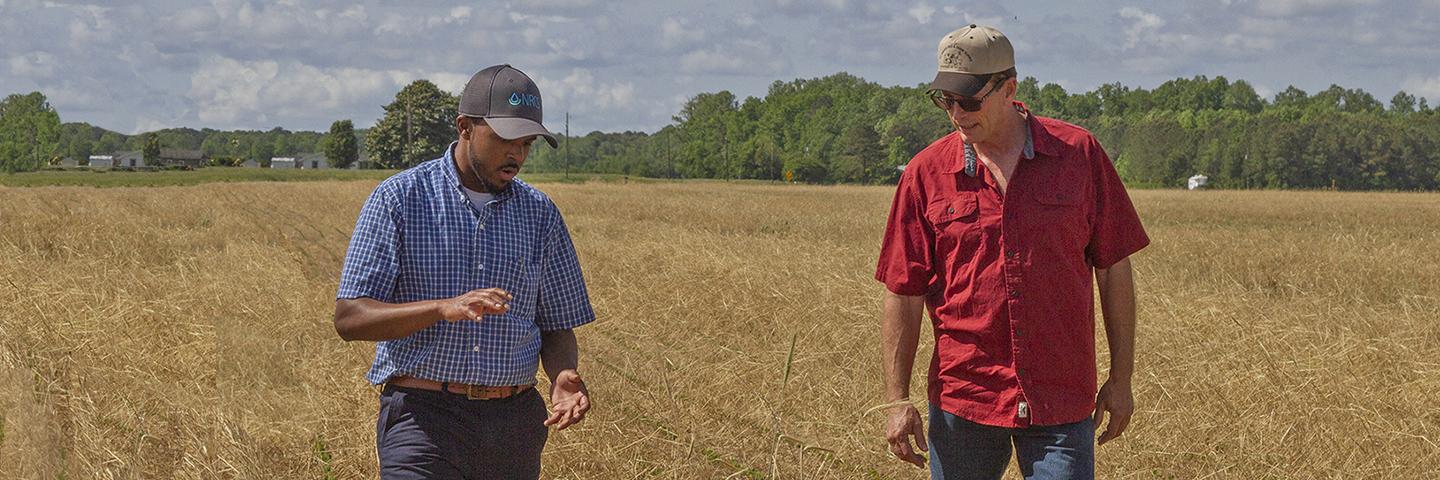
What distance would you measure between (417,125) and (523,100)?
11559 cm

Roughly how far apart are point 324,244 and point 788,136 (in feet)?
501

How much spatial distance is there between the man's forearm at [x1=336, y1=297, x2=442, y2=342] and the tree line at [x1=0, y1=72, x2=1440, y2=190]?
91318 mm

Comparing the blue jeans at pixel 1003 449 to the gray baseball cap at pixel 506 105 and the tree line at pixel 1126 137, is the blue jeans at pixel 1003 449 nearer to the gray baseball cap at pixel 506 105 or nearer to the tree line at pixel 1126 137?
the gray baseball cap at pixel 506 105

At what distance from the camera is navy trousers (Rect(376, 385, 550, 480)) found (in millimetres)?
3408

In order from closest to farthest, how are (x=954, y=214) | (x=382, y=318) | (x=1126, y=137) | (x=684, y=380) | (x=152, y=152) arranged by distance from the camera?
(x=382, y=318), (x=954, y=214), (x=684, y=380), (x=1126, y=137), (x=152, y=152)

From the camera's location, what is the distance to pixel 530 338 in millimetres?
3547

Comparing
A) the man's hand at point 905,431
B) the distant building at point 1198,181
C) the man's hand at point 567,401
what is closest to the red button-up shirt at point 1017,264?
the man's hand at point 905,431

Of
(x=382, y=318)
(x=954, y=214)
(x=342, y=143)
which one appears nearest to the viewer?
(x=382, y=318)

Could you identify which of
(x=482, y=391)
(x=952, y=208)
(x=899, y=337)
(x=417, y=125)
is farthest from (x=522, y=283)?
(x=417, y=125)

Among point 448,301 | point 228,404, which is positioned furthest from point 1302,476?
point 228,404

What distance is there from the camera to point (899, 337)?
12.1 feet

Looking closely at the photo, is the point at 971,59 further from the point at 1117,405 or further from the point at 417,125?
the point at 417,125

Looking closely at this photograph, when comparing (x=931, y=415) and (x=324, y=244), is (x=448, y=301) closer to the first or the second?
(x=931, y=415)

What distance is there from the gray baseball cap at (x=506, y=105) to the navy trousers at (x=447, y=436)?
66cm
